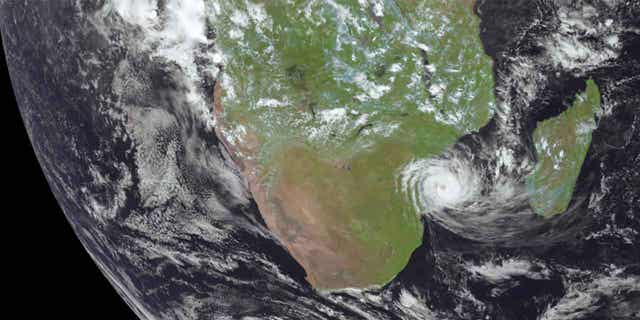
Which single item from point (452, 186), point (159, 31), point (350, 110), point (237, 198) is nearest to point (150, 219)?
point (237, 198)

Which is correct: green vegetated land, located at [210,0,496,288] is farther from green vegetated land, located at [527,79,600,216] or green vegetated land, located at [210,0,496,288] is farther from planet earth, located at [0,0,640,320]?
green vegetated land, located at [527,79,600,216]

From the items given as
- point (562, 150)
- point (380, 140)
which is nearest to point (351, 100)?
point (380, 140)

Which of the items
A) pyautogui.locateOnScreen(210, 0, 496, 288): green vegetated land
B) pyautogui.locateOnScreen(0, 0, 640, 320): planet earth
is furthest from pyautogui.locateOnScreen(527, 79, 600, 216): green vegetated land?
pyautogui.locateOnScreen(210, 0, 496, 288): green vegetated land

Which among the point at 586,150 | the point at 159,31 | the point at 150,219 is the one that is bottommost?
the point at 586,150

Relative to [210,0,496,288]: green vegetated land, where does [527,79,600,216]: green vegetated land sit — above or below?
below

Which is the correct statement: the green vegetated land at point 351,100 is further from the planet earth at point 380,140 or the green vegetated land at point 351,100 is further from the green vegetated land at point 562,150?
the green vegetated land at point 562,150

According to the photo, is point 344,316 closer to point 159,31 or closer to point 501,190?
point 501,190
